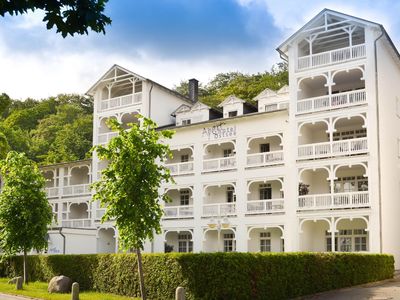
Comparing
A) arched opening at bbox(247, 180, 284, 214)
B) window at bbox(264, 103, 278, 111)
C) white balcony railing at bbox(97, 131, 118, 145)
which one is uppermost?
window at bbox(264, 103, 278, 111)

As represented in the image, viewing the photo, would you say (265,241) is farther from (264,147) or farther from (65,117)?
(65,117)

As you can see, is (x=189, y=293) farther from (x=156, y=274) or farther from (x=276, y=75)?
(x=276, y=75)

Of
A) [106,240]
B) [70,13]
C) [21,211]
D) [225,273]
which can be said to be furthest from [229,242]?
[70,13]

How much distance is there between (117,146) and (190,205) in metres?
22.3

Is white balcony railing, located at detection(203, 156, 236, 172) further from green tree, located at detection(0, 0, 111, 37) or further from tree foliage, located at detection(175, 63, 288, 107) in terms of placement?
green tree, located at detection(0, 0, 111, 37)

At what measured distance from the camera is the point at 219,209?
131 feet

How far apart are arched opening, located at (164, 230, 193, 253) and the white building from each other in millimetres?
78

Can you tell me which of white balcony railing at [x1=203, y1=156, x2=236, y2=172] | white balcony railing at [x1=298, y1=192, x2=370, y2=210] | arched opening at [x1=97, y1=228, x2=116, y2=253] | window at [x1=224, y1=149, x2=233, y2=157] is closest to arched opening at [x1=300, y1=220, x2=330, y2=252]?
white balcony railing at [x1=298, y1=192, x2=370, y2=210]

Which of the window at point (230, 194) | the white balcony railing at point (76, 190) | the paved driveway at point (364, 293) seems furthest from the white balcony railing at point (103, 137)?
the paved driveway at point (364, 293)

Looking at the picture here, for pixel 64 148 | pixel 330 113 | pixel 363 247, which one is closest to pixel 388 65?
pixel 330 113

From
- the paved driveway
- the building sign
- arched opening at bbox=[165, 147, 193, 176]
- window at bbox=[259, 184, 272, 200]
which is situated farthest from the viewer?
arched opening at bbox=[165, 147, 193, 176]

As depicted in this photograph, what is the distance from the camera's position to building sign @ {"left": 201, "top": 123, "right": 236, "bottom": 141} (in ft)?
132

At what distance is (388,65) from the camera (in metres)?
38.0

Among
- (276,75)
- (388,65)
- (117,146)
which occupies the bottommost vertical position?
(117,146)
